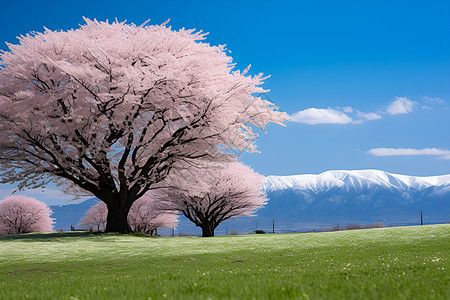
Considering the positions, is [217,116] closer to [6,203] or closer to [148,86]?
[148,86]

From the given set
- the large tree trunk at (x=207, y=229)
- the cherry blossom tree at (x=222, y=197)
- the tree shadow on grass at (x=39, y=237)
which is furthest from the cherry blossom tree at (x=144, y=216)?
the tree shadow on grass at (x=39, y=237)

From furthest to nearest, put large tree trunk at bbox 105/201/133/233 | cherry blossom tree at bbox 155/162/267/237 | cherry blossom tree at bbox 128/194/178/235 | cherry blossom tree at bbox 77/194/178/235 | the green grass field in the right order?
cherry blossom tree at bbox 77/194/178/235, cherry blossom tree at bbox 128/194/178/235, cherry blossom tree at bbox 155/162/267/237, large tree trunk at bbox 105/201/133/233, the green grass field

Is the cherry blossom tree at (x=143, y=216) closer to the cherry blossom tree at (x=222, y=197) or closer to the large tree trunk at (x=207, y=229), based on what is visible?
the cherry blossom tree at (x=222, y=197)

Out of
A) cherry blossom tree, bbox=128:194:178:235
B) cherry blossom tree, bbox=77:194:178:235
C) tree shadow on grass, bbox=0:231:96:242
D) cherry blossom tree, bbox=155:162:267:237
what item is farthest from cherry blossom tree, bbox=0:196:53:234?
tree shadow on grass, bbox=0:231:96:242

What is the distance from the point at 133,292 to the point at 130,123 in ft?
83.0

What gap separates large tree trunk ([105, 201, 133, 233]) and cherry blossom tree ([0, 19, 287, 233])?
0.10 metres

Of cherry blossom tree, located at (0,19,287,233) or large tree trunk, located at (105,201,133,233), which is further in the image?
large tree trunk, located at (105,201,133,233)

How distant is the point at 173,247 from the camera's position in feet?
91.2

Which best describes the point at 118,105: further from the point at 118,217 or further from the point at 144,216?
the point at 144,216

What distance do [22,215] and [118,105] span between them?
55.4 metres

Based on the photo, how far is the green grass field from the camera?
236 inches

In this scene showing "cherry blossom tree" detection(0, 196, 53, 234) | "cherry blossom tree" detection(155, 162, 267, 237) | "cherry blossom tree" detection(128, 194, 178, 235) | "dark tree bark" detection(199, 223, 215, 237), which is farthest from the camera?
"cherry blossom tree" detection(128, 194, 178, 235)

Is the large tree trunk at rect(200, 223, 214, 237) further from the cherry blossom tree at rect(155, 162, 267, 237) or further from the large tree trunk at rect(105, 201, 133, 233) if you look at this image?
the large tree trunk at rect(105, 201, 133, 233)

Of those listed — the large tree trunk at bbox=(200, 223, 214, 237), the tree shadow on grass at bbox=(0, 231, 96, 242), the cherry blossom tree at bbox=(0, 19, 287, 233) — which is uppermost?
the cherry blossom tree at bbox=(0, 19, 287, 233)
